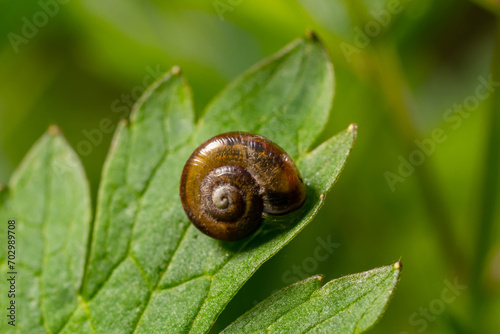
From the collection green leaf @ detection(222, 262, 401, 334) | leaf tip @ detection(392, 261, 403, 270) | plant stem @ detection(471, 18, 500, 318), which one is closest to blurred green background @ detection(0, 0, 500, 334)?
plant stem @ detection(471, 18, 500, 318)

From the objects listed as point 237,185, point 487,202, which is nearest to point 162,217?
point 237,185

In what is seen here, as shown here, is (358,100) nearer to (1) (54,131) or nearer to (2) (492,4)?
(2) (492,4)

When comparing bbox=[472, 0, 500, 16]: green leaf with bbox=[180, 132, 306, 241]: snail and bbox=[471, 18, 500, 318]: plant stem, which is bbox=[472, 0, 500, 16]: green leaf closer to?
bbox=[471, 18, 500, 318]: plant stem

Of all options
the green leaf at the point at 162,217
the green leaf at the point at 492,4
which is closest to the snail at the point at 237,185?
the green leaf at the point at 162,217

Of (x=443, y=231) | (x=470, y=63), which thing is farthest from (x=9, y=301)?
(x=470, y=63)

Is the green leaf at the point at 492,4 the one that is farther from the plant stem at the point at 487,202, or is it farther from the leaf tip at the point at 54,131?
the leaf tip at the point at 54,131

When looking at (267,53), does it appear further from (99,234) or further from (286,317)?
(286,317)
